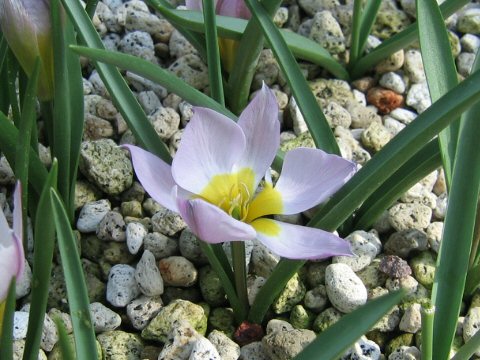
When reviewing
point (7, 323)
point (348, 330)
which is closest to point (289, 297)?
point (348, 330)

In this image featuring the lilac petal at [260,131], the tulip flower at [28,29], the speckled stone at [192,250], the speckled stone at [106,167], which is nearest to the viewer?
the lilac petal at [260,131]

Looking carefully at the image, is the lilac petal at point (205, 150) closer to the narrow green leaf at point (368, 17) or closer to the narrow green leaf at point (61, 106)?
the narrow green leaf at point (61, 106)

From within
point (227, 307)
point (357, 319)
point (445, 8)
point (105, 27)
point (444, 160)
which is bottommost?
point (357, 319)

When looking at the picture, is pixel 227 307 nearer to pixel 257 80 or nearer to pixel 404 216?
pixel 404 216

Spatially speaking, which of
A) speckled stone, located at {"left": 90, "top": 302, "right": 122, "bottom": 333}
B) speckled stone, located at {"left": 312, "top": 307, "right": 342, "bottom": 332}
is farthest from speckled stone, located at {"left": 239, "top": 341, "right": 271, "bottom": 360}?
speckled stone, located at {"left": 90, "top": 302, "right": 122, "bottom": 333}

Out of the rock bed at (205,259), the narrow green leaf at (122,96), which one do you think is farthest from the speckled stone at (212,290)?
the narrow green leaf at (122,96)

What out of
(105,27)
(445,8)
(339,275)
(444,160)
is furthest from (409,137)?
(105,27)

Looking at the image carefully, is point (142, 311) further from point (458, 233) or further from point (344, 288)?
point (458, 233)
